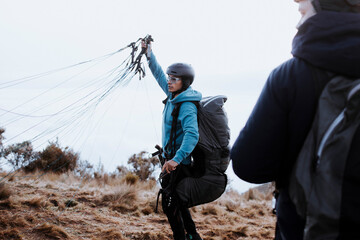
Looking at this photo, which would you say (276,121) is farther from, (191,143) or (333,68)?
(191,143)

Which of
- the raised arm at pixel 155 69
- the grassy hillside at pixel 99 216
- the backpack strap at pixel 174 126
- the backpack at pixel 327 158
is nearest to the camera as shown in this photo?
the backpack at pixel 327 158

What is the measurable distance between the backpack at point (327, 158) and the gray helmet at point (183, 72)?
8.33 feet

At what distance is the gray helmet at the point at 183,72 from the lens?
3.83m

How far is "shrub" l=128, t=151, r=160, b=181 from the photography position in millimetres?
13617

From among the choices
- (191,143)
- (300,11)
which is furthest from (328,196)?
(191,143)

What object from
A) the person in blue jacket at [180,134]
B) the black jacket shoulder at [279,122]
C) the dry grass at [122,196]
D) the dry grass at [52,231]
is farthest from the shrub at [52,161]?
the black jacket shoulder at [279,122]

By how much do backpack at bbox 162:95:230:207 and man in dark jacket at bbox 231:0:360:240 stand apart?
1.84 m

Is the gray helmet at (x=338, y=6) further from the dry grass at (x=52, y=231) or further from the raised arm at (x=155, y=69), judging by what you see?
the dry grass at (x=52, y=231)

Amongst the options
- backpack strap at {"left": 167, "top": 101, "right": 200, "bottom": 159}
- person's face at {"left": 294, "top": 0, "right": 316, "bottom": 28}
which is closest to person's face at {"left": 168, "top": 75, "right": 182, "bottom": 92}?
backpack strap at {"left": 167, "top": 101, "right": 200, "bottom": 159}

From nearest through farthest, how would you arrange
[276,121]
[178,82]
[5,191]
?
[276,121], [178,82], [5,191]

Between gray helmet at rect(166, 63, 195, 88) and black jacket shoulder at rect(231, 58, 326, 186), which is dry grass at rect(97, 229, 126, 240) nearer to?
gray helmet at rect(166, 63, 195, 88)

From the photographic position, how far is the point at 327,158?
4.44 ft

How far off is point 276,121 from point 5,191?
5716mm

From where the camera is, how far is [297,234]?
1.51 metres
